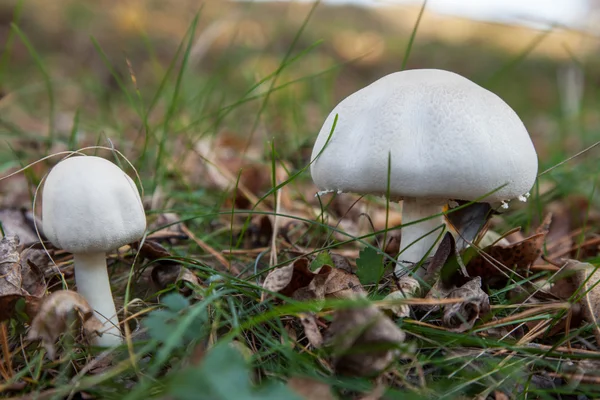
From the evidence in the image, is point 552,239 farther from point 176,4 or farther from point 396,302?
point 176,4

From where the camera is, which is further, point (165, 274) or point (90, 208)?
point (165, 274)

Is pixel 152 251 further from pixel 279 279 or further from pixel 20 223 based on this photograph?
pixel 20 223

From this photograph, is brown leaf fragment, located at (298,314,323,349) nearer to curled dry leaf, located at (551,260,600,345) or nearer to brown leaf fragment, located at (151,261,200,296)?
brown leaf fragment, located at (151,261,200,296)

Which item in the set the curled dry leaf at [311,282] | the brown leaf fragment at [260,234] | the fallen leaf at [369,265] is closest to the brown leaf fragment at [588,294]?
the fallen leaf at [369,265]

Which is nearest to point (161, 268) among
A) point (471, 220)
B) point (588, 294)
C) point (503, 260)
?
point (471, 220)

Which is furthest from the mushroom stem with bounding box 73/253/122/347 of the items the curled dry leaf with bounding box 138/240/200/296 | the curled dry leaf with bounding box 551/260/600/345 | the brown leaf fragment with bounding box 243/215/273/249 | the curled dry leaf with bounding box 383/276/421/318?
the curled dry leaf with bounding box 551/260/600/345

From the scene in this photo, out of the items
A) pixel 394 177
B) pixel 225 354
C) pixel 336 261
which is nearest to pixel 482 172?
pixel 394 177

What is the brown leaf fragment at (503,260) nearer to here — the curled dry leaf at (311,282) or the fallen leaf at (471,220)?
the fallen leaf at (471,220)
